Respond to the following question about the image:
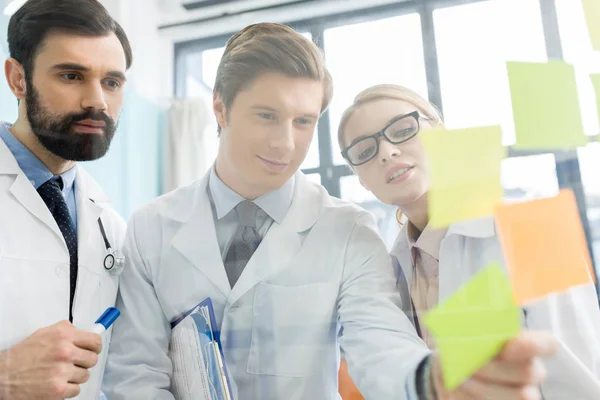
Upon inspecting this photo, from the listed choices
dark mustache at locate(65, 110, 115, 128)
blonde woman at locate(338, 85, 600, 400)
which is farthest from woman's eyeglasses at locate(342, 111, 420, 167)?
dark mustache at locate(65, 110, 115, 128)

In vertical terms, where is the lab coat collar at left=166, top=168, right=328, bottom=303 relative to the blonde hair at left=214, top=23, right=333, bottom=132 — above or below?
below

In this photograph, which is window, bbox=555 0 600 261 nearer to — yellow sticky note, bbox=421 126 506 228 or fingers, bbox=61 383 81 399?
yellow sticky note, bbox=421 126 506 228

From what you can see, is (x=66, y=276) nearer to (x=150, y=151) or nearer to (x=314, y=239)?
(x=150, y=151)

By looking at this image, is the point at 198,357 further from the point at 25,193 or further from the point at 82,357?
the point at 25,193

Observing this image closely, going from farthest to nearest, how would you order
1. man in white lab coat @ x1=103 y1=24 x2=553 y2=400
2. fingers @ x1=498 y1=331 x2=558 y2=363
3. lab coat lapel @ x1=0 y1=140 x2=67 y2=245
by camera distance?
lab coat lapel @ x1=0 y1=140 x2=67 y2=245 < man in white lab coat @ x1=103 y1=24 x2=553 y2=400 < fingers @ x1=498 y1=331 x2=558 y2=363

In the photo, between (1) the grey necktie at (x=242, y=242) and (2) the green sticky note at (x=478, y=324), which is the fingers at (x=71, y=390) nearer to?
(1) the grey necktie at (x=242, y=242)

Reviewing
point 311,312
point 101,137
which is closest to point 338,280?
point 311,312

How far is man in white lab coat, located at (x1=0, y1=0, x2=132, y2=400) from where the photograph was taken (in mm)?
419

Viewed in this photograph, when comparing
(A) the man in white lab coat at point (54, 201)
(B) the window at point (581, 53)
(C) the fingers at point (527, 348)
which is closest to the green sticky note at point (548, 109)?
(B) the window at point (581, 53)

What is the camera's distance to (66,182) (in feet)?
1.70

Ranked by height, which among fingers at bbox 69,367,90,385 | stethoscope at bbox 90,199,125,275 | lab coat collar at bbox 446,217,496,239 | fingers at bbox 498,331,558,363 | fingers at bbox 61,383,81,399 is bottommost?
fingers at bbox 61,383,81,399

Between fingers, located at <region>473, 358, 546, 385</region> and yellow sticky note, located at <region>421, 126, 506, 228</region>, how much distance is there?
99 millimetres

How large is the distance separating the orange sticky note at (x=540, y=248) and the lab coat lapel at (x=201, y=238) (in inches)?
9.9

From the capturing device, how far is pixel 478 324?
0.28 meters
